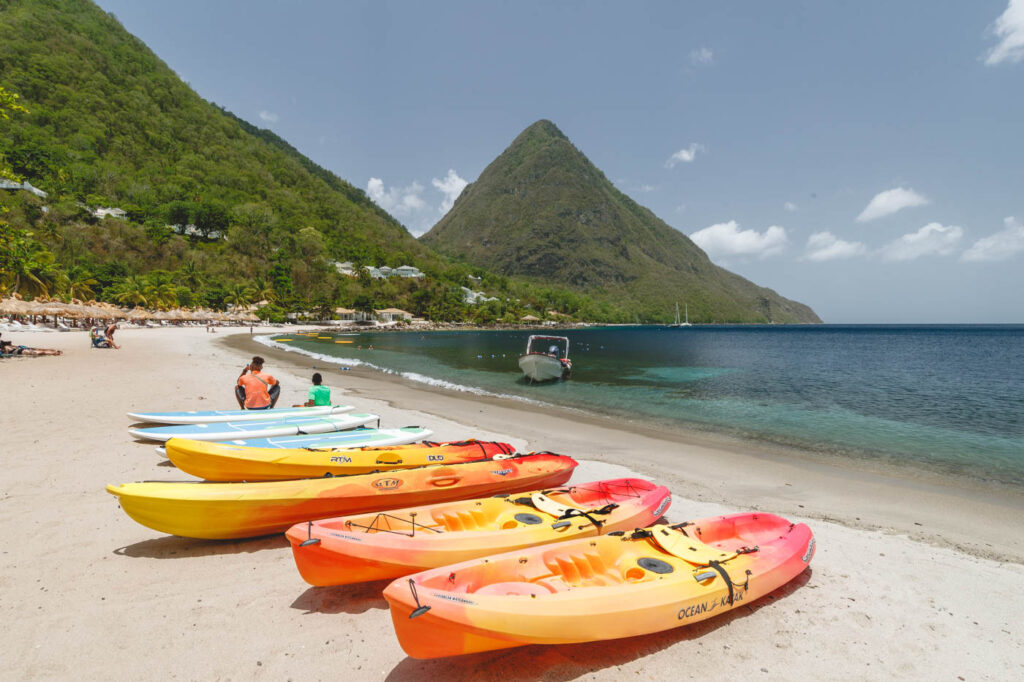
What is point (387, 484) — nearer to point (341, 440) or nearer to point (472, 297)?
point (341, 440)

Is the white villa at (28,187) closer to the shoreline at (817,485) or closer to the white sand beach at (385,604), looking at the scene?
the white sand beach at (385,604)

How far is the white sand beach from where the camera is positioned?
133 inches

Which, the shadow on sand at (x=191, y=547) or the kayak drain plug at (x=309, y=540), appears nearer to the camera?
the kayak drain plug at (x=309, y=540)

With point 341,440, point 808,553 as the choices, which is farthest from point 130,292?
point 808,553

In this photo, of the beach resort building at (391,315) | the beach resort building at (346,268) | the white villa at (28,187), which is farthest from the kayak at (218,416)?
the beach resort building at (346,268)

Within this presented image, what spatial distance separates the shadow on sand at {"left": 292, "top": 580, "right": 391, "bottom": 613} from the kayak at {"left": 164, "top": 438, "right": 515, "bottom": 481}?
95.7 inches

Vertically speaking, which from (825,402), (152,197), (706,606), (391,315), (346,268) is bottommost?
(706,606)

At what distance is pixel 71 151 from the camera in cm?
9206

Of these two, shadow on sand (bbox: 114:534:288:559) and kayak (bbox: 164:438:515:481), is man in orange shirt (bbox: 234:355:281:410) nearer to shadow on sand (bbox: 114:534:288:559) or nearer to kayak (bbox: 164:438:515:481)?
kayak (bbox: 164:438:515:481)

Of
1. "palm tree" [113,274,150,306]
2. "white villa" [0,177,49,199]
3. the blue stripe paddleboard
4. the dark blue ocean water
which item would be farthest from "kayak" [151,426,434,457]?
"white villa" [0,177,49,199]

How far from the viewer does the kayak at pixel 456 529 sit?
12.7ft

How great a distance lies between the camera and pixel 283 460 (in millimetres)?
6305

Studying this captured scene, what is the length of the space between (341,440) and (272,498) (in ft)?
11.1

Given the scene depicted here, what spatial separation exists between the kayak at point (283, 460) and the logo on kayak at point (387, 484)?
52.0 inches
